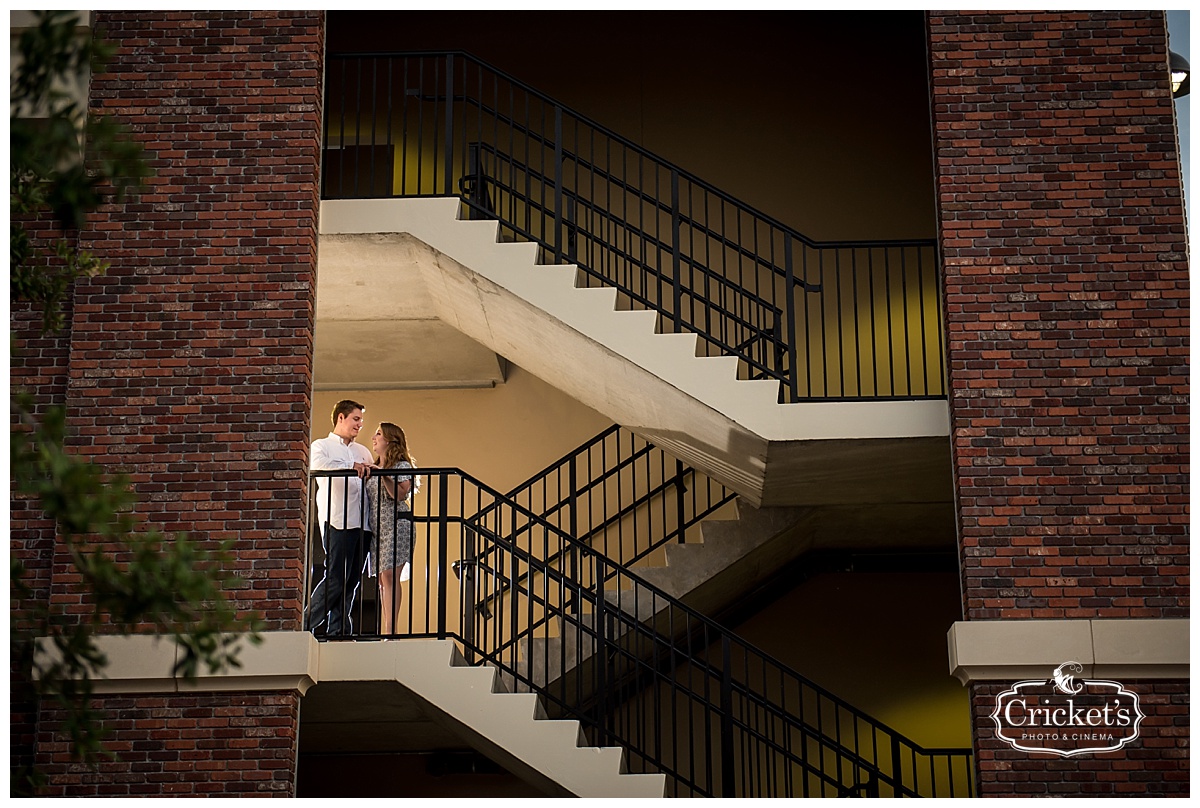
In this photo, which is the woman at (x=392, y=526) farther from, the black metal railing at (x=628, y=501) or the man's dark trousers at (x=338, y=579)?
the black metal railing at (x=628, y=501)

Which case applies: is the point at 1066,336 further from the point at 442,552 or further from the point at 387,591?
the point at 387,591

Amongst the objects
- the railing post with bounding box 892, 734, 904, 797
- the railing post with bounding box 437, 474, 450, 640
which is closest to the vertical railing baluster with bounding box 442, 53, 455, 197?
the railing post with bounding box 437, 474, 450, 640

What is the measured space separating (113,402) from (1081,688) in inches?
252

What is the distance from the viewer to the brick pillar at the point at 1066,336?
8781mm

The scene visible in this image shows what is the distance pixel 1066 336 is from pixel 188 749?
20.2 ft

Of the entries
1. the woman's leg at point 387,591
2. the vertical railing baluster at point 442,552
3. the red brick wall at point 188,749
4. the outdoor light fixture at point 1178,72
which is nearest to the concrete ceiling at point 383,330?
the vertical railing baluster at point 442,552

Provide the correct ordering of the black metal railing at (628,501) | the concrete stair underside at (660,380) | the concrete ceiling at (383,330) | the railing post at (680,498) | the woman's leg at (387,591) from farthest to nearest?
the black metal railing at (628,501) → the railing post at (680,498) → the concrete ceiling at (383,330) → the concrete stair underside at (660,380) → the woman's leg at (387,591)

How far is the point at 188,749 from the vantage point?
8.59 meters

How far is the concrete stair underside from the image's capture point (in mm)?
9648

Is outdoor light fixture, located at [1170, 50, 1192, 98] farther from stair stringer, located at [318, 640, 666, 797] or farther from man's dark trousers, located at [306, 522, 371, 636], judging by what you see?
man's dark trousers, located at [306, 522, 371, 636]

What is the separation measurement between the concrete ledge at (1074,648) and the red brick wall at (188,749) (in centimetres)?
422

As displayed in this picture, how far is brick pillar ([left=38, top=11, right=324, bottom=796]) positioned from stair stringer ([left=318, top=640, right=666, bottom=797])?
49cm

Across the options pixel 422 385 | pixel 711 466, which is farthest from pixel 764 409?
pixel 422 385

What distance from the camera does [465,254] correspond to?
394 inches
